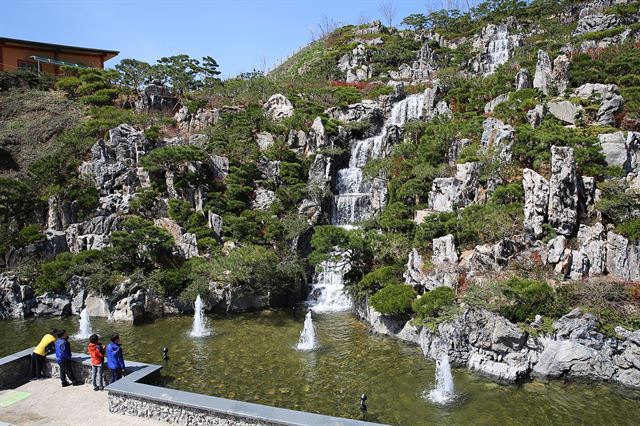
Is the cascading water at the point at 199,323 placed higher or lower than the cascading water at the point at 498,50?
lower

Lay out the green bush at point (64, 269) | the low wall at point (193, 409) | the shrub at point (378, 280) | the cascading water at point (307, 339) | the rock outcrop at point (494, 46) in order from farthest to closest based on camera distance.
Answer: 1. the rock outcrop at point (494, 46)
2. the green bush at point (64, 269)
3. the shrub at point (378, 280)
4. the cascading water at point (307, 339)
5. the low wall at point (193, 409)

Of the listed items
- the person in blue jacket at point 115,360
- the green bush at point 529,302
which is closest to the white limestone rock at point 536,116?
the green bush at point 529,302

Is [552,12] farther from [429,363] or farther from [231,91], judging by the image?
[429,363]

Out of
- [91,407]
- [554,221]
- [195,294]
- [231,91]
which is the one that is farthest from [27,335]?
[231,91]

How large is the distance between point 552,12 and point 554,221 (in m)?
51.4

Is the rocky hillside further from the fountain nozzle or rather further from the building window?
the fountain nozzle

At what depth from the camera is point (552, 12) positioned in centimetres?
5803

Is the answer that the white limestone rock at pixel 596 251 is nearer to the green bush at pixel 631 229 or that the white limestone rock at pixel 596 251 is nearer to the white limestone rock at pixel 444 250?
the green bush at pixel 631 229

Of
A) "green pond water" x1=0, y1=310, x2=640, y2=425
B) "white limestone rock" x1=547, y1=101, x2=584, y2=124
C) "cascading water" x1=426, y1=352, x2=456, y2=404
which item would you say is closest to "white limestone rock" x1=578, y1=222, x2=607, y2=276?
"green pond water" x1=0, y1=310, x2=640, y2=425

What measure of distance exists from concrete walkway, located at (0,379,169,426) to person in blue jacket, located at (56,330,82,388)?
0.78 feet

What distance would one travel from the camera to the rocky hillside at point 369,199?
17.0m

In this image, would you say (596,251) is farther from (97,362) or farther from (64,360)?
(64,360)

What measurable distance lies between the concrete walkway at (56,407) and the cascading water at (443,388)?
8.32 meters

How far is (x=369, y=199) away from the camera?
32250 millimetres
